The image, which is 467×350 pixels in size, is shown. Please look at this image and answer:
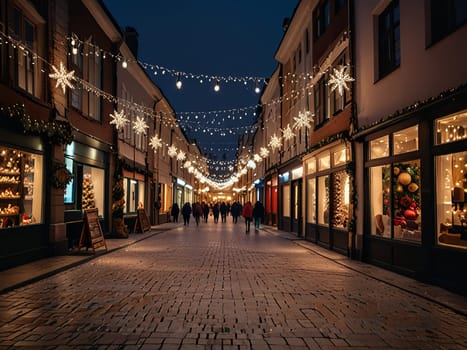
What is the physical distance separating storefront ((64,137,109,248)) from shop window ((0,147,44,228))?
208cm

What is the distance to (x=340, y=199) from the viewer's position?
17.4 m

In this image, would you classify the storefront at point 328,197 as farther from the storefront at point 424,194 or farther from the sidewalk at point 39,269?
the sidewalk at point 39,269

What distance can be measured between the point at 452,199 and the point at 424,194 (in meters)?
0.68

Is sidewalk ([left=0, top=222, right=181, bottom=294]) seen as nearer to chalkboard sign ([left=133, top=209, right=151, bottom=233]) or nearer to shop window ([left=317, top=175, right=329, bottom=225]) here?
shop window ([left=317, top=175, right=329, bottom=225])

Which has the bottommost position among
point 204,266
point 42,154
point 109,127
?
point 204,266

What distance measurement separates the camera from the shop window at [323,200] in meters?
19.2

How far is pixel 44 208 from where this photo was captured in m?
14.4

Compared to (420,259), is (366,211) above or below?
above

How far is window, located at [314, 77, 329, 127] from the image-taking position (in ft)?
65.4

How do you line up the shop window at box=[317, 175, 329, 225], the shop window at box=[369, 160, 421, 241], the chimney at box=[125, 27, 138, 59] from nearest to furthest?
the shop window at box=[369, 160, 421, 241], the shop window at box=[317, 175, 329, 225], the chimney at box=[125, 27, 138, 59]

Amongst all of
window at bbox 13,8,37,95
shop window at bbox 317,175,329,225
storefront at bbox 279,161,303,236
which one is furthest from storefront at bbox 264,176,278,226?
window at bbox 13,8,37,95

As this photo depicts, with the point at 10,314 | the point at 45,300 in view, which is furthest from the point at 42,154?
the point at 10,314

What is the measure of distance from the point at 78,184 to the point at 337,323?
13461 mm

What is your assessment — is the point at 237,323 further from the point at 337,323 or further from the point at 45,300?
the point at 45,300
